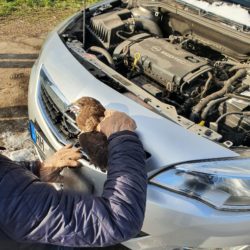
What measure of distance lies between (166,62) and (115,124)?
1.07 meters

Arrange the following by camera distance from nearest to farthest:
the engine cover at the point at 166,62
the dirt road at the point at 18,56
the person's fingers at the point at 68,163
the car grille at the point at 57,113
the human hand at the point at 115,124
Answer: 1. the human hand at the point at 115,124
2. the person's fingers at the point at 68,163
3. the car grille at the point at 57,113
4. the engine cover at the point at 166,62
5. the dirt road at the point at 18,56

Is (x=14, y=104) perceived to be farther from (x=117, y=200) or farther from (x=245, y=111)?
(x=117, y=200)

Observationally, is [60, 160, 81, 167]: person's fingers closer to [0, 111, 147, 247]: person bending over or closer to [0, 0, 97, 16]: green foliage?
[0, 111, 147, 247]: person bending over

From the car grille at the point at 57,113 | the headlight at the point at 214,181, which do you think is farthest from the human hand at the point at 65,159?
the headlight at the point at 214,181

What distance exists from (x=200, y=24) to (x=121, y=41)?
0.62 m

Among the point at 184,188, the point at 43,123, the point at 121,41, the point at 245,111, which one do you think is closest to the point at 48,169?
the point at 43,123

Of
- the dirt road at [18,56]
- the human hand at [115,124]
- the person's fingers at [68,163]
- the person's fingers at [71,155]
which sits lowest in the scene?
the dirt road at [18,56]

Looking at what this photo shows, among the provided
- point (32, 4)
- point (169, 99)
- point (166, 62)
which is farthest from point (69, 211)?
point (32, 4)

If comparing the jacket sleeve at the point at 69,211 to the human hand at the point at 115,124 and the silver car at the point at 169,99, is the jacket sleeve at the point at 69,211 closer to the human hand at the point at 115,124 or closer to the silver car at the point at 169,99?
the human hand at the point at 115,124

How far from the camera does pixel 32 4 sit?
6406 millimetres

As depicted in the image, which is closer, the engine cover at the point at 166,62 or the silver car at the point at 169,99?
the silver car at the point at 169,99

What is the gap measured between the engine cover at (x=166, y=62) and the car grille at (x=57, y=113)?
66 centimetres

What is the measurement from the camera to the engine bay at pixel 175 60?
7.98 feet

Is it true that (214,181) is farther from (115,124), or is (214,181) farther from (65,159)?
(65,159)
